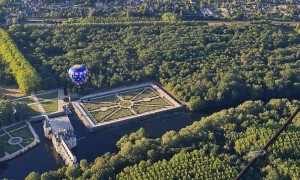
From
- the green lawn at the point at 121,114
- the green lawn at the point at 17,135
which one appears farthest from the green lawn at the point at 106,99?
the green lawn at the point at 17,135

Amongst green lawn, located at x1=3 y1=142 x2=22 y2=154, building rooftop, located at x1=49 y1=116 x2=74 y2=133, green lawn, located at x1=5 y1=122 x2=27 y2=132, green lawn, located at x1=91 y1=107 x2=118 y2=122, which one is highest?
green lawn, located at x1=91 y1=107 x2=118 y2=122

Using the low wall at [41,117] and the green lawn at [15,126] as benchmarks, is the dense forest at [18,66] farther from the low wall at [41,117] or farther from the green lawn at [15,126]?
the green lawn at [15,126]

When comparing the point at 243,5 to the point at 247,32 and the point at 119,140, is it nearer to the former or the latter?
the point at 247,32

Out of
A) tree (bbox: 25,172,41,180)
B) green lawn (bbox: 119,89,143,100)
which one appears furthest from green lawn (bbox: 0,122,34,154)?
green lawn (bbox: 119,89,143,100)

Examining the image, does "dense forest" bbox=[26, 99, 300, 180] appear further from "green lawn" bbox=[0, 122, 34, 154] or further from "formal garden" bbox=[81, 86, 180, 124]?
"green lawn" bbox=[0, 122, 34, 154]

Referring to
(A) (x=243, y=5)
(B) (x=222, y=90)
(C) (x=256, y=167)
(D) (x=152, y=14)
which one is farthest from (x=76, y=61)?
(A) (x=243, y=5)

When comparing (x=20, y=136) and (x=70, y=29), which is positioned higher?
(x=70, y=29)
